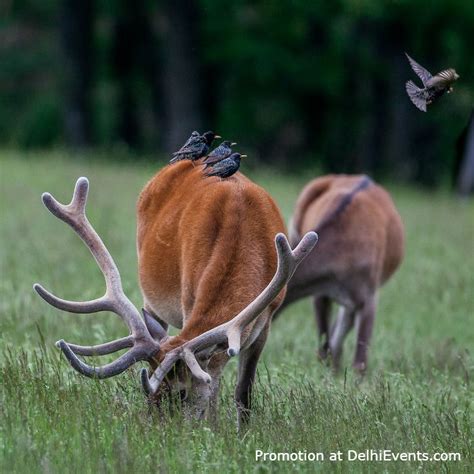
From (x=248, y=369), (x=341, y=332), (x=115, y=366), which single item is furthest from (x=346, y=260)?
(x=115, y=366)

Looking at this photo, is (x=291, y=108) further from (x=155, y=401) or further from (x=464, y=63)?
(x=155, y=401)

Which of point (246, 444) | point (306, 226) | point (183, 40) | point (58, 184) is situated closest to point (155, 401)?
point (246, 444)

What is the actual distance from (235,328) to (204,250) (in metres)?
0.71

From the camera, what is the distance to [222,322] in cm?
600

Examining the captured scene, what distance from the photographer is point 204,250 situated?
6.40 m

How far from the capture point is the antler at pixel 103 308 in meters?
5.71

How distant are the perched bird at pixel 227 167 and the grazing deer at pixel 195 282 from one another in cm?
5

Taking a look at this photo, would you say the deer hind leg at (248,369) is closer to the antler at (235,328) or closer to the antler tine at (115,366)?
the antler at (235,328)

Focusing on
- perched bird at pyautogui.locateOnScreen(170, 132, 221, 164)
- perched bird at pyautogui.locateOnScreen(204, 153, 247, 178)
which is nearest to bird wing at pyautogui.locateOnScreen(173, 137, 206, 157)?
perched bird at pyautogui.locateOnScreen(170, 132, 221, 164)

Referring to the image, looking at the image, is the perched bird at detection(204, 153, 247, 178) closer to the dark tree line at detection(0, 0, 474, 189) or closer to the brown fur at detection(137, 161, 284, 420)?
the brown fur at detection(137, 161, 284, 420)

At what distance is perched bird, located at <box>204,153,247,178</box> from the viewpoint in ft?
22.4

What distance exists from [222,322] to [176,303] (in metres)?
0.87

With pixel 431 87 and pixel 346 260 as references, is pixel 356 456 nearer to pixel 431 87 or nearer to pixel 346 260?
pixel 431 87

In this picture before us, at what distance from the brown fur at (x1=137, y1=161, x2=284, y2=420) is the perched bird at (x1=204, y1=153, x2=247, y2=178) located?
60 mm
